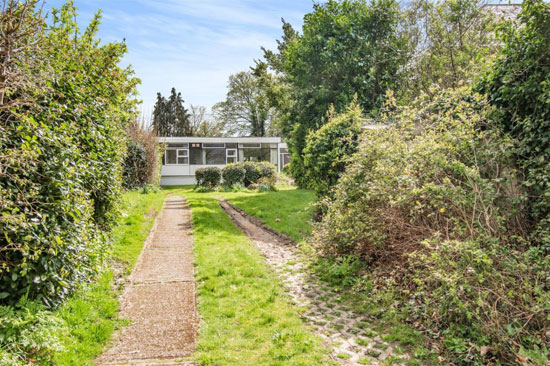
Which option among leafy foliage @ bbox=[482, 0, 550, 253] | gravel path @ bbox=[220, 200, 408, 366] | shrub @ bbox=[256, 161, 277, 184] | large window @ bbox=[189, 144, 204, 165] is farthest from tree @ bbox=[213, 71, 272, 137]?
leafy foliage @ bbox=[482, 0, 550, 253]

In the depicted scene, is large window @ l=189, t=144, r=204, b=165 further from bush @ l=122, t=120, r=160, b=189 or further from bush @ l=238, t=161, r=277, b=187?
bush @ l=122, t=120, r=160, b=189

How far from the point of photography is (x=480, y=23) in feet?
50.9

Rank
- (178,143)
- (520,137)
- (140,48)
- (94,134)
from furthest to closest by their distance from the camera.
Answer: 1. (178,143)
2. (140,48)
3. (94,134)
4. (520,137)

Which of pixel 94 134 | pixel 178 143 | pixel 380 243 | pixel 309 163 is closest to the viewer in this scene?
pixel 94 134

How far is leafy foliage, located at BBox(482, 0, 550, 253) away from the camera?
448 centimetres

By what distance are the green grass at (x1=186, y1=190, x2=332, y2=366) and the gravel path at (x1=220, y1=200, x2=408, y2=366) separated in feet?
0.68

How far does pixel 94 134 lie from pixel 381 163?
4.78 meters

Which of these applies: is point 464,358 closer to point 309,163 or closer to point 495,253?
point 495,253

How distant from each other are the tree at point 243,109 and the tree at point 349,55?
25.0 metres

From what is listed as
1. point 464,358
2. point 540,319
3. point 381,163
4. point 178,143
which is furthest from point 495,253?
point 178,143

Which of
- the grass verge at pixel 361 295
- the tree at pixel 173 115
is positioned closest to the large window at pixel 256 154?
the tree at pixel 173 115

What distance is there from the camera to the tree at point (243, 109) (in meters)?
44.7

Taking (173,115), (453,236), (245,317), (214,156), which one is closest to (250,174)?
(214,156)

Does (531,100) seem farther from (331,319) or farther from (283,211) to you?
(283,211)
